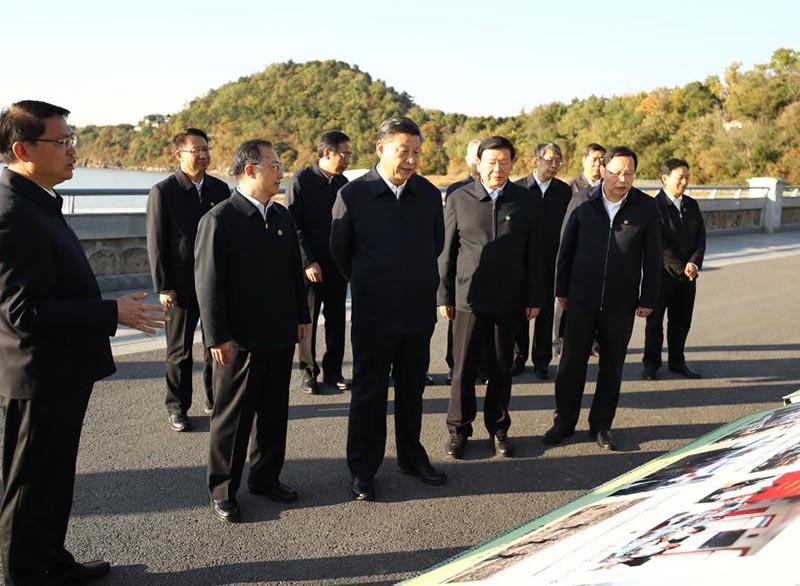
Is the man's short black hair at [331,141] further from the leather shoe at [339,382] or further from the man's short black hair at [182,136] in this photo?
the leather shoe at [339,382]

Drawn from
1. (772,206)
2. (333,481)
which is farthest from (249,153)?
(772,206)

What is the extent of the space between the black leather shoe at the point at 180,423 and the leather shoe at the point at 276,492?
3.78ft

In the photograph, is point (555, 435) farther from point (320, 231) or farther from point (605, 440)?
point (320, 231)

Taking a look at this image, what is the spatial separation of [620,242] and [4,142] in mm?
3748

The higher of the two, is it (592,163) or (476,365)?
(592,163)

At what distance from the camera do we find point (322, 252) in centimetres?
613

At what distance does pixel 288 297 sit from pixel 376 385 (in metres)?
0.75

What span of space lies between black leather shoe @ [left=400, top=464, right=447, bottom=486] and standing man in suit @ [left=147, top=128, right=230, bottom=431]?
5.80ft

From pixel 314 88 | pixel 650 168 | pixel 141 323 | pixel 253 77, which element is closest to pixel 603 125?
pixel 650 168

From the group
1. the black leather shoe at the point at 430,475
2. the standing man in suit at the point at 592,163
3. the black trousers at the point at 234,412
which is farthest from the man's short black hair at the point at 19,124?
the standing man in suit at the point at 592,163

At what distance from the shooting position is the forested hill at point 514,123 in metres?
44.7

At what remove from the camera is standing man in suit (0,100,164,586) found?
2.73 meters

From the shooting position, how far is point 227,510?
382 centimetres

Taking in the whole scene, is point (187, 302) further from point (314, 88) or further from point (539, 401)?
point (314, 88)
